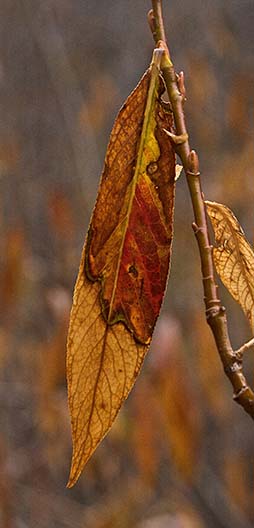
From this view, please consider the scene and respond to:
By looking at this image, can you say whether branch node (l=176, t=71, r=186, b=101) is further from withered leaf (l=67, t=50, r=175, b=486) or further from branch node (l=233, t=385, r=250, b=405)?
branch node (l=233, t=385, r=250, b=405)

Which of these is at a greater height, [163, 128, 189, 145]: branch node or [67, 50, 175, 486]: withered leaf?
[163, 128, 189, 145]: branch node

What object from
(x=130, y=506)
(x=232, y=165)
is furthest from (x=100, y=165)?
(x=130, y=506)

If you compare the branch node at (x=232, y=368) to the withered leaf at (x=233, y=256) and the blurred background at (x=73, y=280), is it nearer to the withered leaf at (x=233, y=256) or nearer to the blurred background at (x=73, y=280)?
the withered leaf at (x=233, y=256)

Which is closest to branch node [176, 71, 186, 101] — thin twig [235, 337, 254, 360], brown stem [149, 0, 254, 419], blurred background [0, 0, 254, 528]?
brown stem [149, 0, 254, 419]

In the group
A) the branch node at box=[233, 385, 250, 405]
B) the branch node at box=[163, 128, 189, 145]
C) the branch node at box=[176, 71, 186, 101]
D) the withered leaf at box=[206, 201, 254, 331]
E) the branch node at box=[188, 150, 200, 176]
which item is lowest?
the branch node at box=[233, 385, 250, 405]

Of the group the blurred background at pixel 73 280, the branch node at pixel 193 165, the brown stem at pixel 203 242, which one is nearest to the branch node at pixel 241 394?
the brown stem at pixel 203 242
